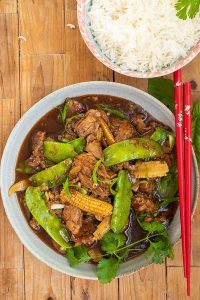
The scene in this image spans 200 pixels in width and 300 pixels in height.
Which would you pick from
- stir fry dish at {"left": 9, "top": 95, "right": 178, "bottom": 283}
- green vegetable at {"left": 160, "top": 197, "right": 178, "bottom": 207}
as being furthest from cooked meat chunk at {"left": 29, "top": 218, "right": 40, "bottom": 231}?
green vegetable at {"left": 160, "top": 197, "right": 178, "bottom": 207}

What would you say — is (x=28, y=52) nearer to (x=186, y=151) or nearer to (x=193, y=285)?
(x=186, y=151)

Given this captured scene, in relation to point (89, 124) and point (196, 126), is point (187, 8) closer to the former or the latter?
point (196, 126)

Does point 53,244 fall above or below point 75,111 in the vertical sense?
below

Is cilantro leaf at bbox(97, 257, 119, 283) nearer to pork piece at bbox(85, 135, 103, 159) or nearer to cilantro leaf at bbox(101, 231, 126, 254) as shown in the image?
cilantro leaf at bbox(101, 231, 126, 254)

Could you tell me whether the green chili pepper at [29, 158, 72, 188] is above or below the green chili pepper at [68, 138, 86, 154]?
below

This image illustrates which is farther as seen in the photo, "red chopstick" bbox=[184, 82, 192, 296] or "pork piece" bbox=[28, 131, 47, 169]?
"pork piece" bbox=[28, 131, 47, 169]

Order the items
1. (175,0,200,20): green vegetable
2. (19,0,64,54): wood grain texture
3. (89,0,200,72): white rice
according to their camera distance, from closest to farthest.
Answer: (175,0,200,20): green vegetable
(89,0,200,72): white rice
(19,0,64,54): wood grain texture

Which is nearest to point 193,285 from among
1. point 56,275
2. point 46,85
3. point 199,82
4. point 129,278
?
point 129,278

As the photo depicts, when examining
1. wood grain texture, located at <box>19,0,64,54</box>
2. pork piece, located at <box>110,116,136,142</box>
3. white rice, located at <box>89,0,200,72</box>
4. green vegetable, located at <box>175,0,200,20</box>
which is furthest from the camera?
wood grain texture, located at <box>19,0,64,54</box>
